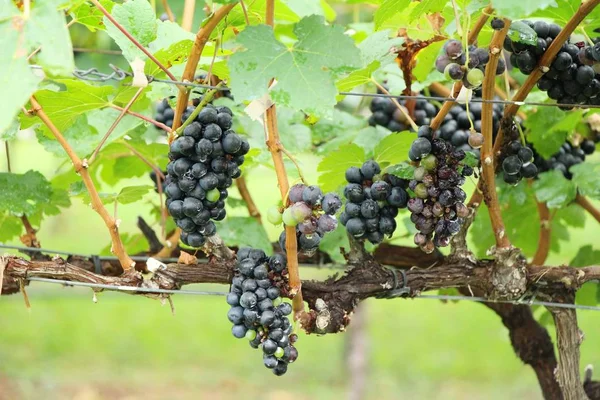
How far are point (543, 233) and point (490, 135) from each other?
25.7 inches

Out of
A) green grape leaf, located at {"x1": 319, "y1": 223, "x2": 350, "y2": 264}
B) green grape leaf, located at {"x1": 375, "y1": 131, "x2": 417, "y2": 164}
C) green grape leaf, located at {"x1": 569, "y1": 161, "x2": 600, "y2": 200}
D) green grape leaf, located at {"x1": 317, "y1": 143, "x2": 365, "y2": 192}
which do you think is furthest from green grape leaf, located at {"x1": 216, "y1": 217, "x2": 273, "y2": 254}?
green grape leaf, located at {"x1": 569, "y1": 161, "x2": 600, "y2": 200}

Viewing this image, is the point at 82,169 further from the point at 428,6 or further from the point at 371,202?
the point at 428,6

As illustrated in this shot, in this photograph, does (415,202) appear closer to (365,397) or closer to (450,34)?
(450,34)

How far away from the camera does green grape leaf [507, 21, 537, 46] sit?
1.30 metres

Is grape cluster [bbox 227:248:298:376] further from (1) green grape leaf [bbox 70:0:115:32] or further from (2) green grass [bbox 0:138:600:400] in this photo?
(2) green grass [bbox 0:138:600:400]

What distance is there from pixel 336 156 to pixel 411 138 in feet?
0.50

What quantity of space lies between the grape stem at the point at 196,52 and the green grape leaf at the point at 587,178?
3.15 feet

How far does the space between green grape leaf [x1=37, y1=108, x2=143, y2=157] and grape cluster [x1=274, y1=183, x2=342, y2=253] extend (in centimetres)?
56

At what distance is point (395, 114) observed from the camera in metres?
1.92

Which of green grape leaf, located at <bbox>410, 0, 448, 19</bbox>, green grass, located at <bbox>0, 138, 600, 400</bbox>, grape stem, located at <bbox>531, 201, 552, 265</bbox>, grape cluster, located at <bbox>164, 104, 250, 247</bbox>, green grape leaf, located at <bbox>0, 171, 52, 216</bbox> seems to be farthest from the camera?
green grass, located at <bbox>0, 138, 600, 400</bbox>

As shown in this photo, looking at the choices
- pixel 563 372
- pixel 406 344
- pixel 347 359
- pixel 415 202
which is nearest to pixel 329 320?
pixel 415 202

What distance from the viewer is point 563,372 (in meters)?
1.63

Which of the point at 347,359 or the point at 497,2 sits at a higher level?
the point at 497,2

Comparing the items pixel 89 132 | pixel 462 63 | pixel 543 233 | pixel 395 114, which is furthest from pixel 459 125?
pixel 89 132
